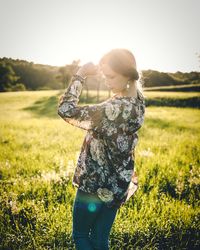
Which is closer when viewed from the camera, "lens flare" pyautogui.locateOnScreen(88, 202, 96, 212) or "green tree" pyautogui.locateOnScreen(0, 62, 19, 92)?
"lens flare" pyautogui.locateOnScreen(88, 202, 96, 212)

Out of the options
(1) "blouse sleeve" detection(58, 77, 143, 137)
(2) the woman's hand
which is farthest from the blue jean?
(2) the woman's hand

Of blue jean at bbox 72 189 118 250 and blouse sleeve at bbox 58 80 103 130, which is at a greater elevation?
blouse sleeve at bbox 58 80 103 130

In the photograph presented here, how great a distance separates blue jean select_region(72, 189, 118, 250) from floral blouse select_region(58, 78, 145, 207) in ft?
0.26

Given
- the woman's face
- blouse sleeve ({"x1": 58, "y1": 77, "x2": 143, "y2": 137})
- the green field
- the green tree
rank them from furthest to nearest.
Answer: the green tree
the green field
the woman's face
blouse sleeve ({"x1": 58, "y1": 77, "x2": 143, "y2": 137})

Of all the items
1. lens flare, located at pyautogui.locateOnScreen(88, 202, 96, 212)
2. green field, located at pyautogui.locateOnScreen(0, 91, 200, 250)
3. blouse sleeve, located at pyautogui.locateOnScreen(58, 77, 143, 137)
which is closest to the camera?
blouse sleeve, located at pyautogui.locateOnScreen(58, 77, 143, 137)

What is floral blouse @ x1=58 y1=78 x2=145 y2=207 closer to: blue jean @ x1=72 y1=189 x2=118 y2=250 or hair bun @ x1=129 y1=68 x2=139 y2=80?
blue jean @ x1=72 y1=189 x2=118 y2=250

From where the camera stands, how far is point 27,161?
7.27m

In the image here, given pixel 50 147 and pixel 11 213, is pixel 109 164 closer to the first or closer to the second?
pixel 11 213

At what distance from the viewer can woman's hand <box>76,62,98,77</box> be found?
2.70 m

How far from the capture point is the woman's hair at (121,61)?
101 inches

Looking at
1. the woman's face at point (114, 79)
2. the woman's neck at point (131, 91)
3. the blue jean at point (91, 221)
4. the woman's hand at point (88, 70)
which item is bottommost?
the blue jean at point (91, 221)

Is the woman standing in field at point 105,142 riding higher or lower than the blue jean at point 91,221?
higher

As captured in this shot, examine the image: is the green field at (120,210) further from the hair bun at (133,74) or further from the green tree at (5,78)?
the green tree at (5,78)

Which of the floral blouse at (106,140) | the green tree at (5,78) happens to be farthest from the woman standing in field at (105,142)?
the green tree at (5,78)
